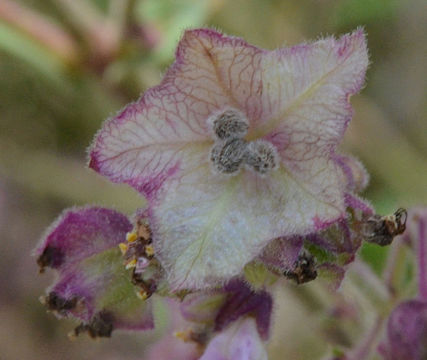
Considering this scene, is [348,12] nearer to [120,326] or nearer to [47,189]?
[47,189]

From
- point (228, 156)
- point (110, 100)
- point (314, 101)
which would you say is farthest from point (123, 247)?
point (110, 100)

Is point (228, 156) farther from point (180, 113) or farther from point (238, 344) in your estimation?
point (238, 344)

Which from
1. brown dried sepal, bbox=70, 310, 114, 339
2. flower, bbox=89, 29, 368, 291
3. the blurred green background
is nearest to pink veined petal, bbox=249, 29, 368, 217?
flower, bbox=89, 29, 368, 291

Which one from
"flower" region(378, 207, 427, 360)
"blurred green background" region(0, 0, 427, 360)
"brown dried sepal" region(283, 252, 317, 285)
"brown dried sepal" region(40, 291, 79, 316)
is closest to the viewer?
"brown dried sepal" region(283, 252, 317, 285)

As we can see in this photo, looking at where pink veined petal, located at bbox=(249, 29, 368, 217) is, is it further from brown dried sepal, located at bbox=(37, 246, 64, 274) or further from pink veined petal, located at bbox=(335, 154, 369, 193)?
brown dried sepal, located at bbox=(37, 246, 64, 274)

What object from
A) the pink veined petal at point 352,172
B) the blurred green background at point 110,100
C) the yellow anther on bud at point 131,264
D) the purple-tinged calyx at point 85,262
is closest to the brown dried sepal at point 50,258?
the purple-tinged calyx at point 85,262

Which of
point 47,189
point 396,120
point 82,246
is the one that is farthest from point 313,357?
point 82,246
